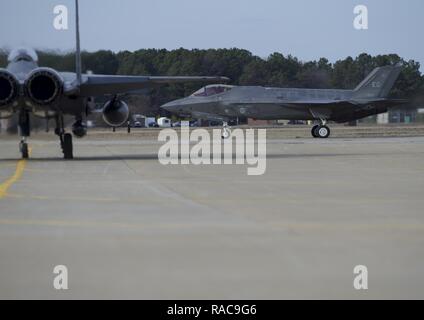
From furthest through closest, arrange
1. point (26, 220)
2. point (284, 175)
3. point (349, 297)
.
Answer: point (284, 175) → point (26, 220) → point (349, 297)

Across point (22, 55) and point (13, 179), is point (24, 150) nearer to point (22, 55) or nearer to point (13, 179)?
point (22, 55)

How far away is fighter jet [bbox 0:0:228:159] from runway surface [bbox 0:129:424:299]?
5831 millimetres

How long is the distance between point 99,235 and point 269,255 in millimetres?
2078

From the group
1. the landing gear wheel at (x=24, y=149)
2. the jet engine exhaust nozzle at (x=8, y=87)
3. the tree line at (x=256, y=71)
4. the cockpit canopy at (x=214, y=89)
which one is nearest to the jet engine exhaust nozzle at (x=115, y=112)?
the landing gear wheel at (x=24, y=149)

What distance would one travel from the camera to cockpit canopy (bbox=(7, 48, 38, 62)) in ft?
72.9

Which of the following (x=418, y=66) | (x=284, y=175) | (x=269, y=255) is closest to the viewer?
(x=269, y=255)

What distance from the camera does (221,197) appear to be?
481 inches

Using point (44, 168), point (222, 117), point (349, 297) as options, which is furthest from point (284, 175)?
point (222, 117)

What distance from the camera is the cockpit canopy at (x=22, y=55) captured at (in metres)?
22.2

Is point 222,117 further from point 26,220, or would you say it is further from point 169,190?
point 26,220

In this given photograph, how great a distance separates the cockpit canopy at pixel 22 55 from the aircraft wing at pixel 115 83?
5.14 ft

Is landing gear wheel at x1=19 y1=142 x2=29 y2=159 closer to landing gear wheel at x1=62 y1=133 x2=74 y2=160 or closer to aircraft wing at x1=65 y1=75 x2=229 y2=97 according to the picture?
landing gear wheel at x1=62 y1=133 x2=74 y2=160

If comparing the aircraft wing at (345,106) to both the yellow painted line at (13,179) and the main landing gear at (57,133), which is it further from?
the yellow painted line at (13,179)

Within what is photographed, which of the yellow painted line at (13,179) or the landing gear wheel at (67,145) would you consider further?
the landing gear wheel at (67,145)
